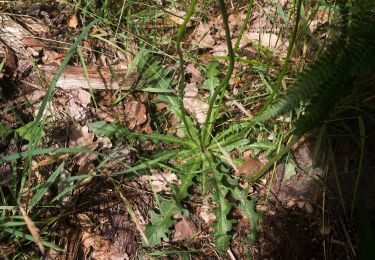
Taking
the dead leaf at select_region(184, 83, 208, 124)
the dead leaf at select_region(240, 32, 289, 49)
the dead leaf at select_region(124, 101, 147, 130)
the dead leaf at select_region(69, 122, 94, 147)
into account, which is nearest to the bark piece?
the dead leaf at select_region(124, 101, 147, 130)

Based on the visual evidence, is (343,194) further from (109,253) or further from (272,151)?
(109,253)

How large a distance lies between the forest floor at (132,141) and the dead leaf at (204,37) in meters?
0.01

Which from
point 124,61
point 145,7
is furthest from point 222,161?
point 145,7

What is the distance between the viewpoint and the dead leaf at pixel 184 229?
210 cm

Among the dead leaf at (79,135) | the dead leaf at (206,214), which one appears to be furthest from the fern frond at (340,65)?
the dead leaf at (79,135)

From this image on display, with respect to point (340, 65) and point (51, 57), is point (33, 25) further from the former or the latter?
point (340, 65)

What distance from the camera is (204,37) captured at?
8.93 ft

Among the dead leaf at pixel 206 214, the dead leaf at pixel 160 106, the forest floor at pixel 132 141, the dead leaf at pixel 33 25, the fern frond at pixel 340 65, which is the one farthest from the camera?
the dead leaf at pixel 33 25

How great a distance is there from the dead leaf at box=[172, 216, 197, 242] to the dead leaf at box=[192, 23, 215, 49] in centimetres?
124

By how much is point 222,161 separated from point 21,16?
1.70m

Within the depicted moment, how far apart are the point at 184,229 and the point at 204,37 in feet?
4.54

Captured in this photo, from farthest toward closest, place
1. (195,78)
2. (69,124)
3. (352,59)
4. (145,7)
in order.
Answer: (145,7) → (195,78) → (69,124) → (352,59)

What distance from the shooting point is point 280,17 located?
2598 millimetres

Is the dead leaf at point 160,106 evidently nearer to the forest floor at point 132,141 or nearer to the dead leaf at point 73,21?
the forest floor at point 132,141
